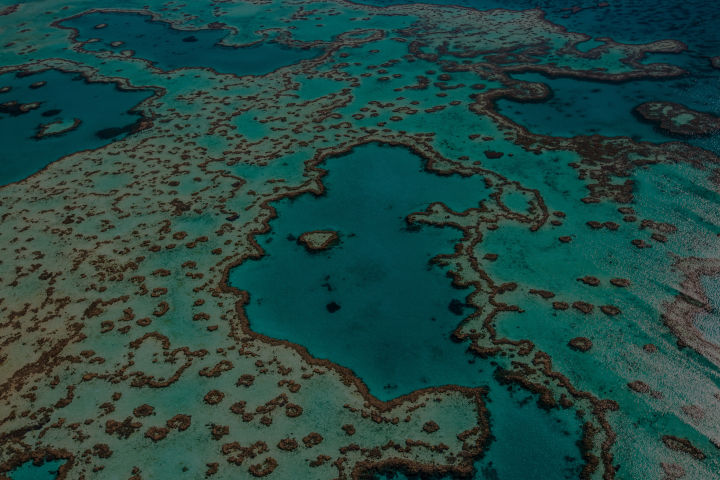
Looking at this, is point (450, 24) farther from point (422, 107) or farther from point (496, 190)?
point (496, 190)

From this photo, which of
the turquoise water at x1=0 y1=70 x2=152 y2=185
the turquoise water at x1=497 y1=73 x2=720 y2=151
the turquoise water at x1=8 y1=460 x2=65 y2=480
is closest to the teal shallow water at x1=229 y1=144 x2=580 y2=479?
the turquoise water at x1=8 y1=460 x2=65 y2=480

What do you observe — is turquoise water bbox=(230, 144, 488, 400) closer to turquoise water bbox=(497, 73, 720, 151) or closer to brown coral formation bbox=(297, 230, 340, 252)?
brown coral formation bbox=(297, 230, 340, 252)

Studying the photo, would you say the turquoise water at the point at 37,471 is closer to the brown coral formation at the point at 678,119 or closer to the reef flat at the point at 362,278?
the reef flat at the point at 362,278

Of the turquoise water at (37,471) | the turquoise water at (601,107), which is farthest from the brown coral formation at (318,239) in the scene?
the turquoise water at (601,107)

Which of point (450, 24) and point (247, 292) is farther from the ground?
point (450, 24)

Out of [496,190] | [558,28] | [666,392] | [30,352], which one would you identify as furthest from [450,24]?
[30,352]

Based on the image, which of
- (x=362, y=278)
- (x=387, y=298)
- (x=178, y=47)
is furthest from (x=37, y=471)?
(x=178, y=47)
